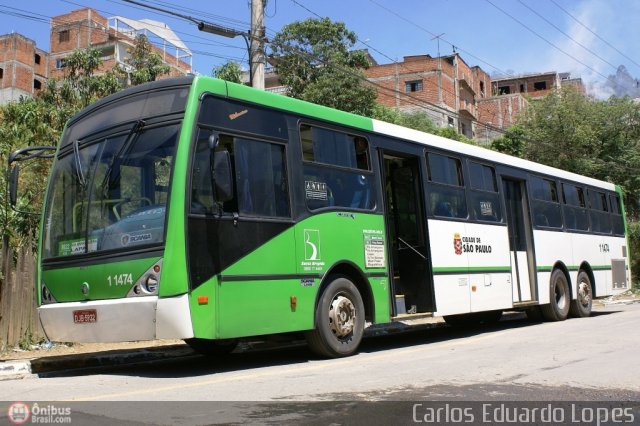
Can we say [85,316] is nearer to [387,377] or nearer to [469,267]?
[387,377]

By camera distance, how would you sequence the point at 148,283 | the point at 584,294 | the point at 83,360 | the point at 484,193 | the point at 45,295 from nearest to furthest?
the point at 148,283, the point at 45,295, the point at 83,360, the point at 484,193, the point at 584,294

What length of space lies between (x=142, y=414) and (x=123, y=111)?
12.6 ft

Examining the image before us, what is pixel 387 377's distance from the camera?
6.78m

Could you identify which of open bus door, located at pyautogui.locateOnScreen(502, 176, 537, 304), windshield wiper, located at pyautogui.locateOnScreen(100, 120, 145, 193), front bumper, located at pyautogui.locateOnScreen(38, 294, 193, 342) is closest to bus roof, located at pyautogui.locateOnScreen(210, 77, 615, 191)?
open bus door, located at pyautogui.locateOnScreen(502, 176, 537, 304)

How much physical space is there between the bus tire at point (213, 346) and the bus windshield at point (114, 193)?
2273mm

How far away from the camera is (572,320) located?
1434 cm

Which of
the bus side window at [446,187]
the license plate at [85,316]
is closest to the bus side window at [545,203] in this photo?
the bus side window at [446,187]

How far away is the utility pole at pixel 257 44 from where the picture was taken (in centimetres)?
1311

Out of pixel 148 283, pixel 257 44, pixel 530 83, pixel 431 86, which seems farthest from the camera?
pixel 530 83

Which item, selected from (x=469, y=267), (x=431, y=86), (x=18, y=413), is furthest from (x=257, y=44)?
(x=431, y=86)

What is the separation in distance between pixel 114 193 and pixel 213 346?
9.73 feet

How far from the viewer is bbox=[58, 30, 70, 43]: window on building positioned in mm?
59844

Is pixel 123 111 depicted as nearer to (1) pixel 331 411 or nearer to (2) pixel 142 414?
(2) pixel 142 414

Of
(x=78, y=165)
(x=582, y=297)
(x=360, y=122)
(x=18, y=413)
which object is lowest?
(x=18, y=413)
